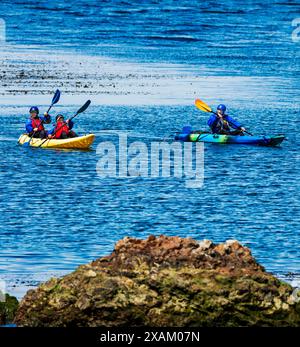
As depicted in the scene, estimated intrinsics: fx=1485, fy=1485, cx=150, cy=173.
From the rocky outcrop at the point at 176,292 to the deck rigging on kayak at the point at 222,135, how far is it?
24.0m

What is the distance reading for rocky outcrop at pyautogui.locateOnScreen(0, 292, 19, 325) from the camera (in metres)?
19.3

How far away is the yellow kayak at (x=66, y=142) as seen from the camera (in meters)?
41.4

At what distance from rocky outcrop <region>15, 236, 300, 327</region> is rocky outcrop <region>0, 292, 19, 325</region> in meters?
0.69

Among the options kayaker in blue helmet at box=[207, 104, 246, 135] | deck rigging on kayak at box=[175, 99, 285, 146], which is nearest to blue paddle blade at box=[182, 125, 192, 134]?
deck rigging on kayak at box=[175, 99, 285, 146]

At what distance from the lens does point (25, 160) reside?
39.6m

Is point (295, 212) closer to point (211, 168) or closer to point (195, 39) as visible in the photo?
point (211, 168)

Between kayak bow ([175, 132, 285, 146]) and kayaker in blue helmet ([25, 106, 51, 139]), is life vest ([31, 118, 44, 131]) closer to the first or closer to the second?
kayaker in blue helmet ([25, 106, 51, 139])

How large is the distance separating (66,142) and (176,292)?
923 inches

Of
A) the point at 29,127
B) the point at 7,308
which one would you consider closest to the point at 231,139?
the point at 29,127

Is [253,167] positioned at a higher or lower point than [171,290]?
higher

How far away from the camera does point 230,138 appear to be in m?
43.4

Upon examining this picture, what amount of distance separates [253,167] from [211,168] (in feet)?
4.13

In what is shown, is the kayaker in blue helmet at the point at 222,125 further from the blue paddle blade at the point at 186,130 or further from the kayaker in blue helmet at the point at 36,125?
the kayaker in blue helmet at the point at 36,125
